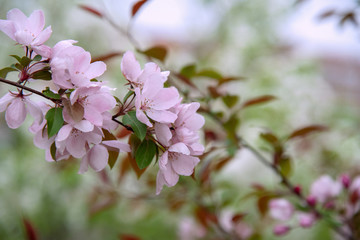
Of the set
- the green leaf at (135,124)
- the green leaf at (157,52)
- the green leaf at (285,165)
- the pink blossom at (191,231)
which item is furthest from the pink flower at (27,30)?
the pink blossom at (191,231)

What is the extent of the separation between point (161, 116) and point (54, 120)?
0.33 ft

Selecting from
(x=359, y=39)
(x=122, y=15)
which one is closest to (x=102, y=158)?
(x=359, y=39)

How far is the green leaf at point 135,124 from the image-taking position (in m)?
0.35

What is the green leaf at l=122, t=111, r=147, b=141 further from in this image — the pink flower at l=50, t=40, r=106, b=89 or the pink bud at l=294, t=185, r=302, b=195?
the pink bud at l=294, t=185, r=302, b=195

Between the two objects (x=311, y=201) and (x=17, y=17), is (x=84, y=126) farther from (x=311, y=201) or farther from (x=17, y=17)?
(x=311, y=201)

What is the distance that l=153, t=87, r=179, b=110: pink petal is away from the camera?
0.37 metres

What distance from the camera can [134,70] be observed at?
1.30 feet

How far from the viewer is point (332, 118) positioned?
5.75ft

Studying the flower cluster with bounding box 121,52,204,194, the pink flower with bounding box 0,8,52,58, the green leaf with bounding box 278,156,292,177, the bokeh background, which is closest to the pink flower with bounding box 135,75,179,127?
the flower cluster with bounding box 121,52,204,194

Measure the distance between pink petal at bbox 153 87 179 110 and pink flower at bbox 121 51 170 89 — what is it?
0.09ft

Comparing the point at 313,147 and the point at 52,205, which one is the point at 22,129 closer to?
the point at 52,205

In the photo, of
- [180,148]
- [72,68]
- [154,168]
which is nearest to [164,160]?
[180,148]

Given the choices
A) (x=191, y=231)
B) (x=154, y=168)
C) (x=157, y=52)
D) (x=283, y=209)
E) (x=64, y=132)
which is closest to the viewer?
(x=64, y=132)

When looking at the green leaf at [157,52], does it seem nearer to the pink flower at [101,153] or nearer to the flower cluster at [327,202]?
the pink flower at [101,153]
